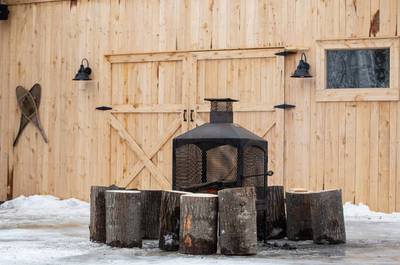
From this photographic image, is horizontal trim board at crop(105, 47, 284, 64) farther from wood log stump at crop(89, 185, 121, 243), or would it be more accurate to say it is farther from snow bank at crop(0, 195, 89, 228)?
wood log stump at crop(89, 185, 121, 243)

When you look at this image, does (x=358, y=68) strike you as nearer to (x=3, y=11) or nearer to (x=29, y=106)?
(x=29, y=106)

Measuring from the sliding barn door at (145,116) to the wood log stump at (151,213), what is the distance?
15.1 feet

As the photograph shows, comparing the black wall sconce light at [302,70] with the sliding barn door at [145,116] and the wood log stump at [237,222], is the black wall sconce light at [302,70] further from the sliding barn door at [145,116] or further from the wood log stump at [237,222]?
the wood log stump at [237,222]

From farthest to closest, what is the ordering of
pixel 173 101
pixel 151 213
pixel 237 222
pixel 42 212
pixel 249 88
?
pixel 173 101 → pixel 249 88 → pixel 42 212 → pixel 151 213 → pixel 237 222

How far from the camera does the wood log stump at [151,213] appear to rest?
1009cm

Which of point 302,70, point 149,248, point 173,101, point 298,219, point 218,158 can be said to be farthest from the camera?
point 173,101

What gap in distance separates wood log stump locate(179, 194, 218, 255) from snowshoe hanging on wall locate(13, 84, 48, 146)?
7.54 m

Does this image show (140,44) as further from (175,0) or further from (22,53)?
(22,53)

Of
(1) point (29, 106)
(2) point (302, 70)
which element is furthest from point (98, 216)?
(1) point (29, 106)

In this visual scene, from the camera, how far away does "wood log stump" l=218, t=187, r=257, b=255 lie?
867 cm

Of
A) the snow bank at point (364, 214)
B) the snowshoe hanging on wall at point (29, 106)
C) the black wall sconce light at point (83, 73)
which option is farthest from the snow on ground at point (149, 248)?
the snowshoe hanging on wall at point (29, 106)

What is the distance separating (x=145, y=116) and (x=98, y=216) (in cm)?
537

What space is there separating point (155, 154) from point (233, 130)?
5.30m

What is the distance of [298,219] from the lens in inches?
407
